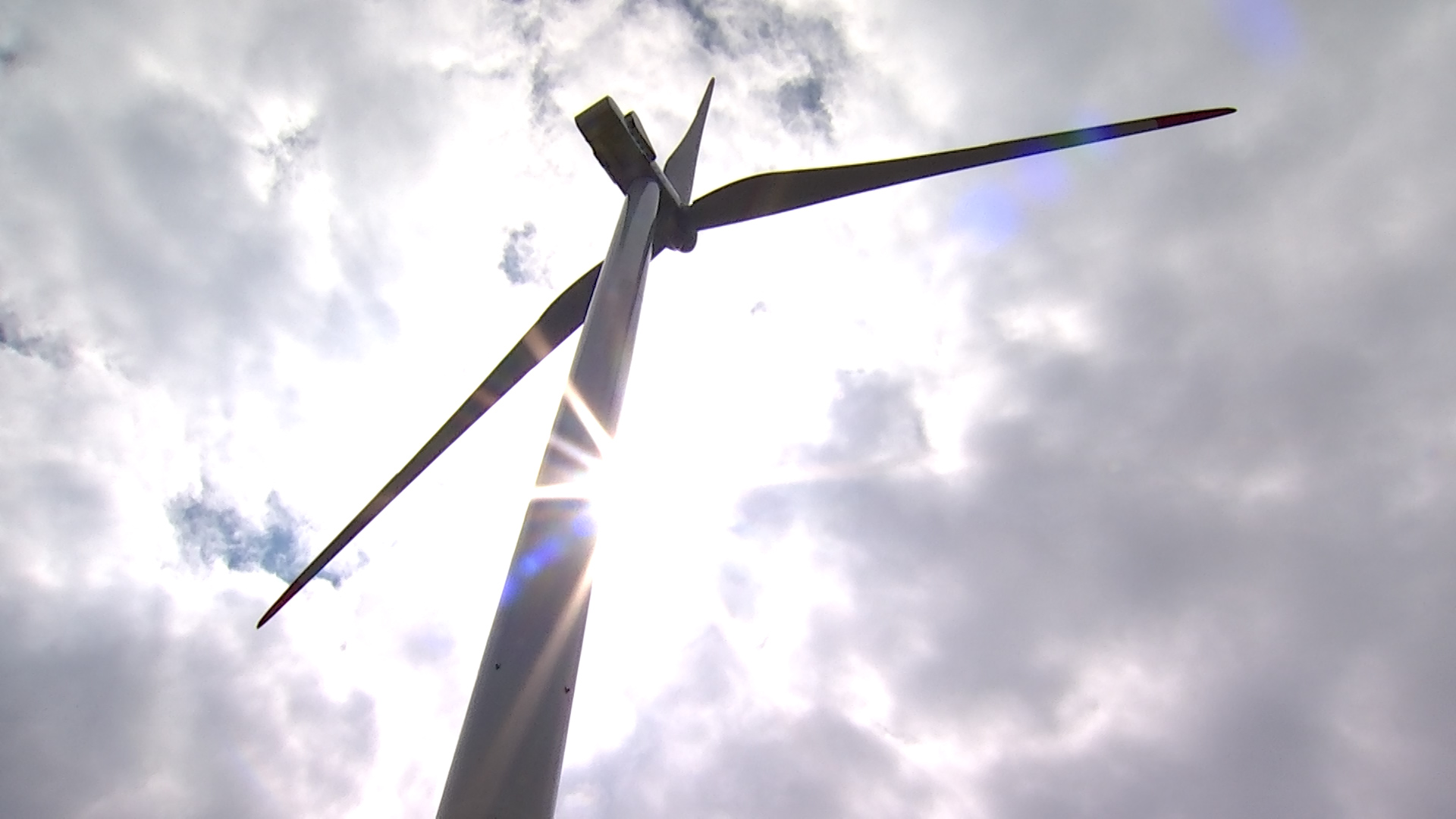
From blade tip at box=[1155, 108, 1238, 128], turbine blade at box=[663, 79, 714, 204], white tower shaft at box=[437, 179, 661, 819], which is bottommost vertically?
white tower shaft at box=[437, 179, 661, 819]

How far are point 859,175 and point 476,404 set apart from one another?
12474 millimetres

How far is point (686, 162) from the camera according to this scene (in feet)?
83.9

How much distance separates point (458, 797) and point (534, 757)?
2.90 feet

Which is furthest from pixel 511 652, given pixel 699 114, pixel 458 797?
pixel 699 114

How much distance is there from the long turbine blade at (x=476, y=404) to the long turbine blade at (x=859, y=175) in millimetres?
4231

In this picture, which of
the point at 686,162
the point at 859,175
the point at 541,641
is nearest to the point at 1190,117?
the point at 859,175

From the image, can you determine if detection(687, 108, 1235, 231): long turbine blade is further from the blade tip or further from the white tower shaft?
the white tower shaft

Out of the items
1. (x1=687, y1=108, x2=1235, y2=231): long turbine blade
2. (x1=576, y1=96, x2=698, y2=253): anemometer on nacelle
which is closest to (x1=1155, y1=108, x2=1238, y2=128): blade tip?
(x1=687, y1=108, x2=1235, y2=231): long turbine blade

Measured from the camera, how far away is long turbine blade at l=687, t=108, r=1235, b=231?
63.2 feet

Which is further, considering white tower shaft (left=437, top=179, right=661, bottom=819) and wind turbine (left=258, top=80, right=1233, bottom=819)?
wind turbine (left=258, top=80, right=1233, bottom=819)

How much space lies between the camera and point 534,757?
29.3ft

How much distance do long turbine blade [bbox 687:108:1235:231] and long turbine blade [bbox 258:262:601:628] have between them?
4231 mm

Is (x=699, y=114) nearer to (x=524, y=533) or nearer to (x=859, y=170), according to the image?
(x=859, y=170)

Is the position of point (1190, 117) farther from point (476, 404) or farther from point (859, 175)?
point (476, 404)
